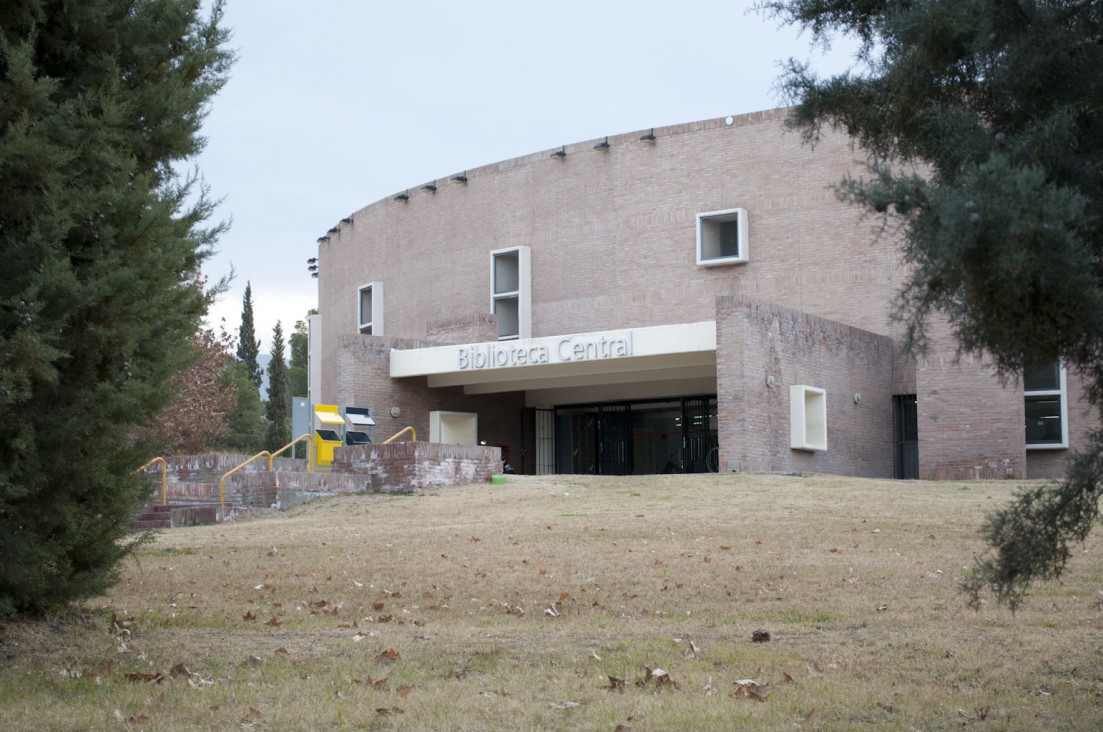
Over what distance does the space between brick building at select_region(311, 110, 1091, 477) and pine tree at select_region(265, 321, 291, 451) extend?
63.9ft

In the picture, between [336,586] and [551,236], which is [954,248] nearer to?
[336,586]

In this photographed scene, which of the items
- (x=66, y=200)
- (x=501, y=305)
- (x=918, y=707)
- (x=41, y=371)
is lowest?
(x=918, y=707)

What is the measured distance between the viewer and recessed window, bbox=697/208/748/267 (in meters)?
33.7

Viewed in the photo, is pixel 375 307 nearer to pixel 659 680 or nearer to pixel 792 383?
pixel 792 383

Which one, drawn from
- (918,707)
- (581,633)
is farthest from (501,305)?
(918,707)

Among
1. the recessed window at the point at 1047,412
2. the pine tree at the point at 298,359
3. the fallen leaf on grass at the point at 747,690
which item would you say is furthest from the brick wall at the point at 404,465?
the pine tree at the point at 298,359

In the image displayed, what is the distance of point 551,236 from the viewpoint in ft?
122

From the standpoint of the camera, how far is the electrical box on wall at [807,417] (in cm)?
2808

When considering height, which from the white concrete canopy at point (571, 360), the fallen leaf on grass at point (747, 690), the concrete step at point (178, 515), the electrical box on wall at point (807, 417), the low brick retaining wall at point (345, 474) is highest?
the white concrete canopy at point (571, 360)

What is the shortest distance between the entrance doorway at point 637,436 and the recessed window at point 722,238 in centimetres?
407

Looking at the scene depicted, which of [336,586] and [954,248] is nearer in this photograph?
[954,248]

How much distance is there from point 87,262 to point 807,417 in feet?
75.9

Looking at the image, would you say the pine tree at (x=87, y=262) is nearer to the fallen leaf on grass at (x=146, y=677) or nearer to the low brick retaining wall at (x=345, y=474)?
the fallen leaf on grass at (x=146, y=677)

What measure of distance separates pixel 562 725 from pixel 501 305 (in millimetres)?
32416
